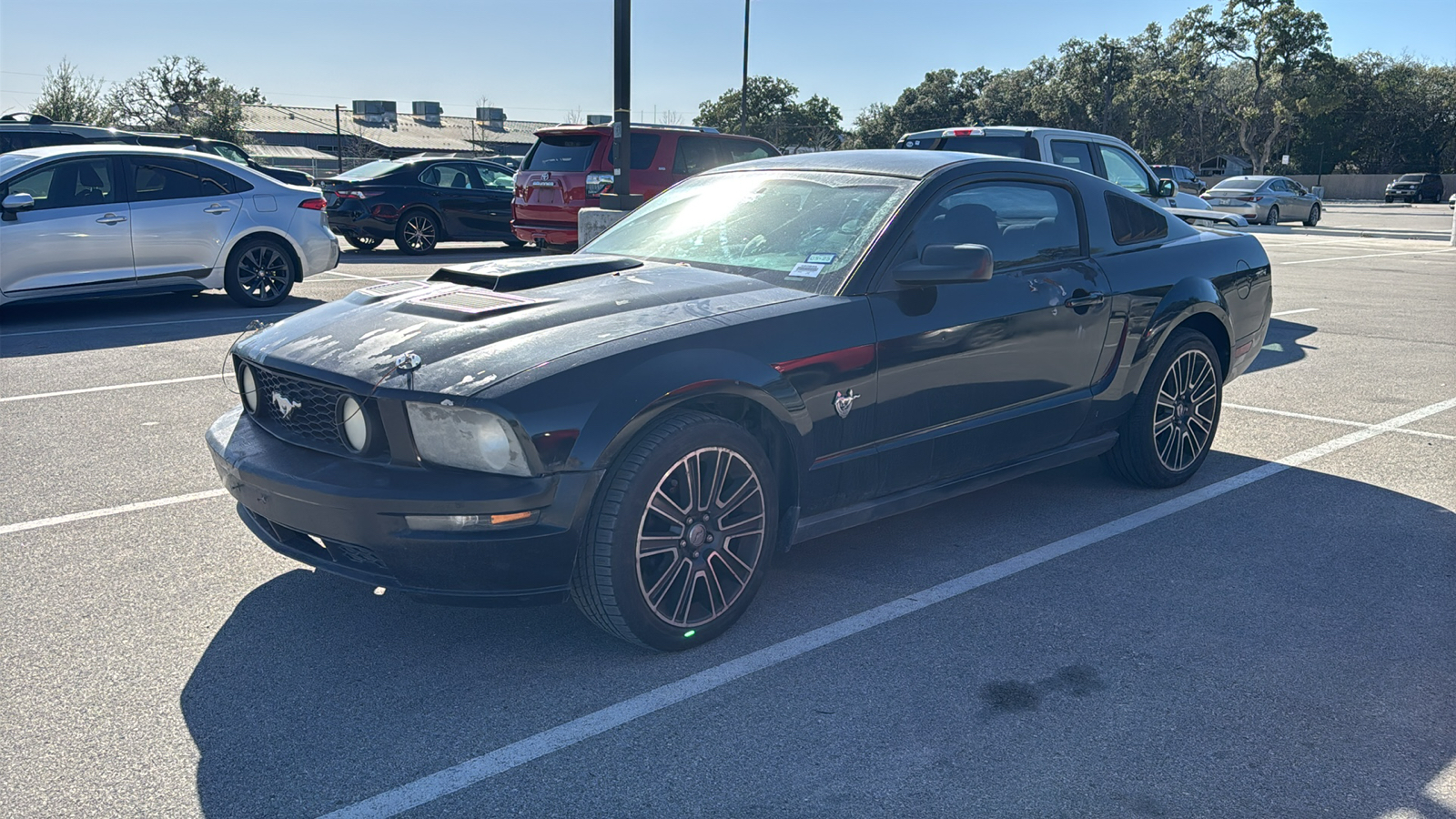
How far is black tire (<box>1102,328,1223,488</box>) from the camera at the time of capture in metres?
5.29

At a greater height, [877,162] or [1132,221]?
[877,162]

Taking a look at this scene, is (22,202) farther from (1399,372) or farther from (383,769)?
(1399,372)

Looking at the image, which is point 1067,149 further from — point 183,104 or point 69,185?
point 183,104

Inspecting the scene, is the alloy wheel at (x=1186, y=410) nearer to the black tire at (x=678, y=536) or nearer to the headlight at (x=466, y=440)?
the black tire at (x=678, y=536)

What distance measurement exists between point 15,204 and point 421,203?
A: 786 cm

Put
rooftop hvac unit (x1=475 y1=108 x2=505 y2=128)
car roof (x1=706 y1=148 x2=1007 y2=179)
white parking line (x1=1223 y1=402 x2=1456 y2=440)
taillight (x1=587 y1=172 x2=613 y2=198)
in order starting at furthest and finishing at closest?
rooftop hvac unit (x1=475 y1=108 x2=505 y2=128), taillight (x1=587 y1=172 x2=613 y2=198), white parking line (x1=1223 y1=402 x2=1456 y2=440), car roof (x1=706 y1=148 x2=1007 y2=179)

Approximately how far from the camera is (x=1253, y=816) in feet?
9.04

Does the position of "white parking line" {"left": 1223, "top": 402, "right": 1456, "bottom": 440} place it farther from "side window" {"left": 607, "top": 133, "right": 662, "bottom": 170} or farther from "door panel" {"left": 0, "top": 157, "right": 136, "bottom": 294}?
"door panel" {"left": 0, "top": 157, "right": 136, "bottom": 294}

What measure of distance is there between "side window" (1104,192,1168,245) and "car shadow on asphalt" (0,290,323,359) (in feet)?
22.5

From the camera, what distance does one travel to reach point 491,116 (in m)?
77.8

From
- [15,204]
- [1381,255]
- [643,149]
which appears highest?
[643,149]

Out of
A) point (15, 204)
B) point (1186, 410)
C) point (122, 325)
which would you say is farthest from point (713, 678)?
point (15, 204)

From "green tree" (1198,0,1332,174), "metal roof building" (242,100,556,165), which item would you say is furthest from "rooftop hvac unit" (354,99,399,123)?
"green tree" (1198,0,1332,174)

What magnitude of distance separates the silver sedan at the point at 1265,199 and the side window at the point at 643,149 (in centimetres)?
2211
